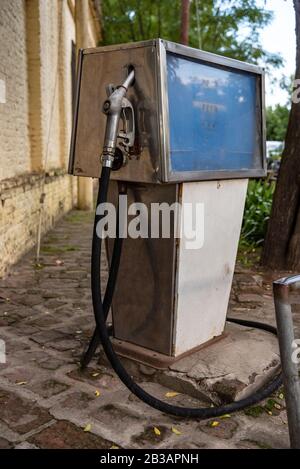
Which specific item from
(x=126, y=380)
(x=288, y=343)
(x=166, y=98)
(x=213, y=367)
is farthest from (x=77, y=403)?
(x=166, y=98)

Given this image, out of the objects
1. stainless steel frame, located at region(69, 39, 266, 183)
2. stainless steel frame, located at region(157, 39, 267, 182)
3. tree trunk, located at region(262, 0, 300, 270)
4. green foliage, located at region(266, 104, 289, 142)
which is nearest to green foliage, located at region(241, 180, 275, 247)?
tree trunk, located at region(262, 0, 300, 270)

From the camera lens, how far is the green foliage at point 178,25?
47.9ft

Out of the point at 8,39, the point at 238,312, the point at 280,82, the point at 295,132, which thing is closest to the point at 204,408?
the point at 238,312

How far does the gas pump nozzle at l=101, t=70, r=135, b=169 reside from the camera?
7.44ft

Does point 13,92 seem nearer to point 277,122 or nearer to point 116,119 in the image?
point 116,119

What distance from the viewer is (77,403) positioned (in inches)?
97.6

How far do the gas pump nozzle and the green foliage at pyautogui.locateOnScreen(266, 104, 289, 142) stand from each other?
102 feet

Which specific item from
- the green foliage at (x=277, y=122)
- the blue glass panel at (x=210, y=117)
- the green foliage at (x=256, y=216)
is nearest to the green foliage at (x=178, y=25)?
the green foliage at (x=256, y=216)

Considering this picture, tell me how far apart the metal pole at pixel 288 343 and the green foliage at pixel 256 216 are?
4564 millimetres

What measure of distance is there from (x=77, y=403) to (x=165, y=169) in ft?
4.04

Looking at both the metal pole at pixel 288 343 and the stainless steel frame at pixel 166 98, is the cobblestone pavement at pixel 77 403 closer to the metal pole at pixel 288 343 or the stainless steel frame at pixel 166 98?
the metal pole at pixel 288 343

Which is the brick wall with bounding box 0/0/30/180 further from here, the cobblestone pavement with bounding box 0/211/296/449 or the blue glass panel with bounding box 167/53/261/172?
the blue glass panel with bounding box 167/53/261/172
